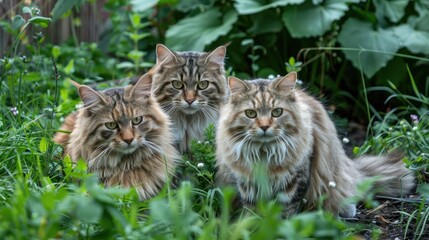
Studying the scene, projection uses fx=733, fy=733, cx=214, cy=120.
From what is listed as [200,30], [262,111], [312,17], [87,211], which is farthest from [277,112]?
Result: [200,30]

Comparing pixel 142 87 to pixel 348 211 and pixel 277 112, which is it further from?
pixel 348 211

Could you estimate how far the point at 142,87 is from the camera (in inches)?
156

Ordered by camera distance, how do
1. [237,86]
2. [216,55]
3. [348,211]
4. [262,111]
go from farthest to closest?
[216,55] → [348,211] → [237,86] → [262,111]

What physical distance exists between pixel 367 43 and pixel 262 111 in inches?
97.8

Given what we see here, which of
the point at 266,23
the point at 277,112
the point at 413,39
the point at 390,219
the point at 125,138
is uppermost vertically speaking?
the point at 277,112

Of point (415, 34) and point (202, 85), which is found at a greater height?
point (202, 85)

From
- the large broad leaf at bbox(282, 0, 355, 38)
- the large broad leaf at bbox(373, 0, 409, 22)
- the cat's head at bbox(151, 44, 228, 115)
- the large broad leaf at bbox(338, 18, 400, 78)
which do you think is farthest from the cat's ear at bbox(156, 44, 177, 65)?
the large broad leaf at bbox(373, 0, 409, 22)

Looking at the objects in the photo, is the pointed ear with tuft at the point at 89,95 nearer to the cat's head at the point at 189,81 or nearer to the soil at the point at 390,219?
the cat's head at the point at 189,81

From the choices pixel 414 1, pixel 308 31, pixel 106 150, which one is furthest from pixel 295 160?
pixel 414 1

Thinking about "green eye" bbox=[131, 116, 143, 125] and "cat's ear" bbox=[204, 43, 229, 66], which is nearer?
"green eye" bbox=[131, 116, 143, 125]

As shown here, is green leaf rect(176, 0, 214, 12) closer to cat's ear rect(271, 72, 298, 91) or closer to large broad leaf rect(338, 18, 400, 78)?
large broad leaf rect(338, 18, 400, 78)

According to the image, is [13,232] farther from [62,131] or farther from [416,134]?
[416,134]

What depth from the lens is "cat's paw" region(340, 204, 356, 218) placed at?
13.0ft

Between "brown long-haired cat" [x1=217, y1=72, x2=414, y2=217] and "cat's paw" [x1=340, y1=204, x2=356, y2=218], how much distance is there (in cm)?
4
